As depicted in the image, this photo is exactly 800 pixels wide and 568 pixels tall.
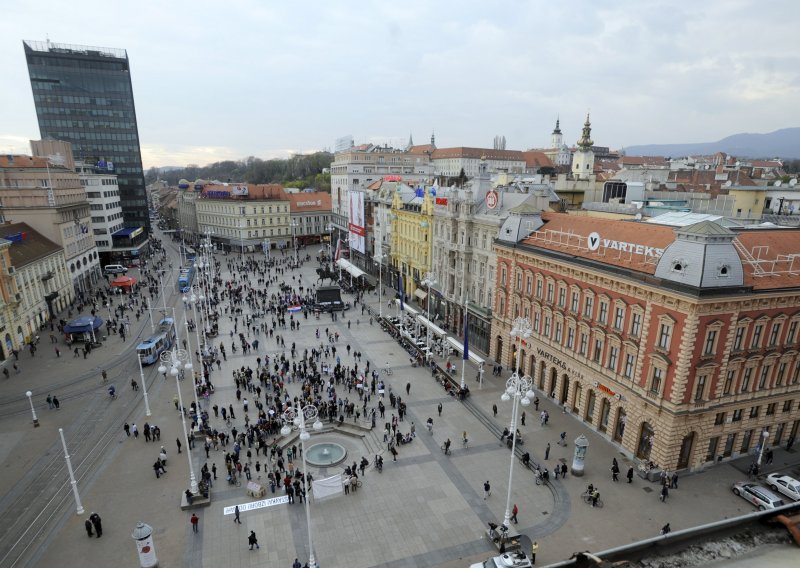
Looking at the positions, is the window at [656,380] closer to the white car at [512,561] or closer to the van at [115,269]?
the white car at [512,561]

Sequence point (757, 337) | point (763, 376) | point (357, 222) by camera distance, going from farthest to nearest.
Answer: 1. point (357, 222)
2. point (763, 376)
3. point (757, 337)

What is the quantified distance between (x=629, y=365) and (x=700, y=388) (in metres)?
3.90

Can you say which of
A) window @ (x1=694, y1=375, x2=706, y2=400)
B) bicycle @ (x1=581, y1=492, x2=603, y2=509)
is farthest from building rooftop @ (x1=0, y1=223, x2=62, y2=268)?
window @ (x1=694, y1=375, x2=706, y2=400)

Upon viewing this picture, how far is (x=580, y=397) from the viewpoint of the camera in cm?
3322

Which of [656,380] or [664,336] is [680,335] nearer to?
[664,336]

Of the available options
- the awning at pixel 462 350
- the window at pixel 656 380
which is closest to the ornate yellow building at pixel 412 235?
the awning at pixel 462 350

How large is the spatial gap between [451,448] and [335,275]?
47.8m

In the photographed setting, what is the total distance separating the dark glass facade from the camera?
8925 centimetres

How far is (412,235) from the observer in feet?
200

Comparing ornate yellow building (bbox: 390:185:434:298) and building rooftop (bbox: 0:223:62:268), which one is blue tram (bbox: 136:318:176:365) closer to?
building rooftop (bbox: 0:223:62:268)

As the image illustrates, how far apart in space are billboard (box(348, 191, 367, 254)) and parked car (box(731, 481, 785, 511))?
2413 inches

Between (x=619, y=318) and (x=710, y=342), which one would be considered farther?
(x=619, y=318)

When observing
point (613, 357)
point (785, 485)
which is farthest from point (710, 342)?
point (785, 485)

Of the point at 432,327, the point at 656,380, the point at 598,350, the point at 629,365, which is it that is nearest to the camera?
the point at 656,380
